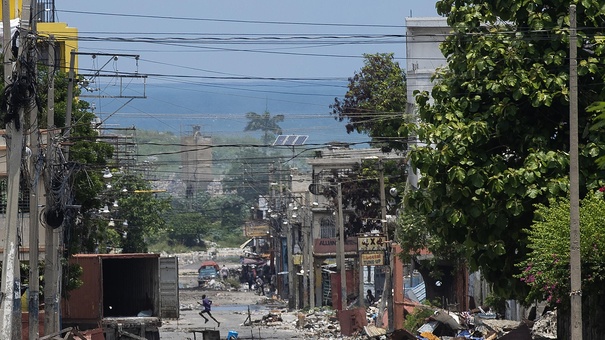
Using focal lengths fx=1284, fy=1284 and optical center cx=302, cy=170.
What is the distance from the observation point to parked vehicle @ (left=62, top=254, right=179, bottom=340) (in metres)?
38.5

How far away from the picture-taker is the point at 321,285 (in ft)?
245

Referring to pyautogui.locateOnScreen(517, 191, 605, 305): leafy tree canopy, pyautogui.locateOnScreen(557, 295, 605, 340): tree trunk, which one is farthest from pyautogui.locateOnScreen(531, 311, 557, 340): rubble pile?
pyautogui.locateOnScreen(517, 191, 605, 305): leafy tree canopy

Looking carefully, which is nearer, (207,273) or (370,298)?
(370,298)

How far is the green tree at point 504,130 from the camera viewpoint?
74.6 ft

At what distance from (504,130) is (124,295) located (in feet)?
78.9

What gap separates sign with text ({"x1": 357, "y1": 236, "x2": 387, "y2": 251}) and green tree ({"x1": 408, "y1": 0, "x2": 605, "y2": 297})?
19.4m

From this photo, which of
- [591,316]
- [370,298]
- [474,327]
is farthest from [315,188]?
[591,316]

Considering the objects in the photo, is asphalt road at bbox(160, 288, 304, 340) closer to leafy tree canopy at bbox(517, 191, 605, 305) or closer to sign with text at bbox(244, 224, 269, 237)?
leafy tree canopy at bbox(517, 191, 605, 305)

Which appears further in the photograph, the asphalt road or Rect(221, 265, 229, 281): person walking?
Rect(221, 265, 229, 281): person walking

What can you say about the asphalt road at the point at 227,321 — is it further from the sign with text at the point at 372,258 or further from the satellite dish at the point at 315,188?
the satellite dish at the point at 315,188

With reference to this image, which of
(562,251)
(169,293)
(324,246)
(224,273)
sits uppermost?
(562,251)

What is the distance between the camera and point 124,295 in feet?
148

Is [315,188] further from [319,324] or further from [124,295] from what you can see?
[124,295]

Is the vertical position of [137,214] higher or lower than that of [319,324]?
higher
